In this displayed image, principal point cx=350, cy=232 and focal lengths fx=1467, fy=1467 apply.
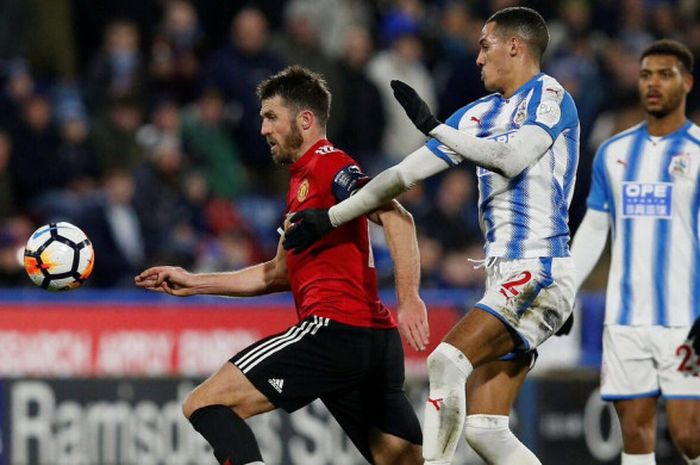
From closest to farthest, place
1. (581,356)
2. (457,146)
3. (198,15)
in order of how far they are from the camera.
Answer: (457,146) < (581,356) < (198,15)

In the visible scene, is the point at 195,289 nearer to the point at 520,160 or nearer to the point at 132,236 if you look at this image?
the point at 520,160

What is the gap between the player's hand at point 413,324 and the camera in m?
6.07

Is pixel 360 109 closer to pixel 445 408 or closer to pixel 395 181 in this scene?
pixel 395 181

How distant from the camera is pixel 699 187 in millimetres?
7410

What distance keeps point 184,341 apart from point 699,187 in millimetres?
4922

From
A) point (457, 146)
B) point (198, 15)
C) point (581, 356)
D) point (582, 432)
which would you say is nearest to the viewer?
point (457, 146)

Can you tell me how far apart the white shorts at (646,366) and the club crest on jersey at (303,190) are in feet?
6.41

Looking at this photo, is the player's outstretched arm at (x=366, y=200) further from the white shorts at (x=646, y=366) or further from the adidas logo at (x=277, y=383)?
the white shorts at (x=646, y=366)

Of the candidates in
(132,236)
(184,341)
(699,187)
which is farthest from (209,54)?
(699,187)

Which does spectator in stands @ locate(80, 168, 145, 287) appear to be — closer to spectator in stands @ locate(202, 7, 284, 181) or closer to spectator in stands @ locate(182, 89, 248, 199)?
spectator in stands @ locate(182, 89, 248, 199)

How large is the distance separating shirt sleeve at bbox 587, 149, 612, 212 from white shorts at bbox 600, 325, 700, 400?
2.06ft

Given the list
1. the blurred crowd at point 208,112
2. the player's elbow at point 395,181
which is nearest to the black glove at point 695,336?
the player's elbow at point 395,181

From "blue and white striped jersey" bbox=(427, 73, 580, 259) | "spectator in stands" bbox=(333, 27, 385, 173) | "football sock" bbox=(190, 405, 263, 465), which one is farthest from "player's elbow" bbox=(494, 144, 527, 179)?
"spectator in stands" bbox=(333, 27, 385, 173)

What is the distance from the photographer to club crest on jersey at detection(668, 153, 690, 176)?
7430 mm
